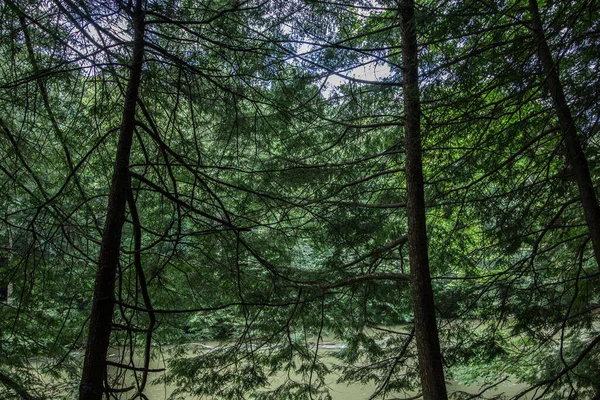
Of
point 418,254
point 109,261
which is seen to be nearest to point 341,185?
point 418,254

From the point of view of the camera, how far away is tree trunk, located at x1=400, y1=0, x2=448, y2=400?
11.3 feet

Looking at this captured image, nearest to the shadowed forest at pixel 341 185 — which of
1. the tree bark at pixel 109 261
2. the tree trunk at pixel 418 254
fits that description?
the tree trunk at pixel 418 254

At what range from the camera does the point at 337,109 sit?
4.25 meters

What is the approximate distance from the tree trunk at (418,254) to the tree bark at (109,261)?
2214mm

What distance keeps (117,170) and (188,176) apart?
2.05 meters

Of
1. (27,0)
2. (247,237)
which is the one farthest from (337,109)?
(27,0)

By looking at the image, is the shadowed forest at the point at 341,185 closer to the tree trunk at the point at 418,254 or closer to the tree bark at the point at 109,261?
the tree trunk at the point at 418,254

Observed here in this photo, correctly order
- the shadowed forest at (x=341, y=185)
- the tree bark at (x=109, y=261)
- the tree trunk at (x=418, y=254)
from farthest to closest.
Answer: the tree trunk at (x=418, y=254) < the shadowed forest at (x=341, y=185) < the tree bark at (x=109, y=261)

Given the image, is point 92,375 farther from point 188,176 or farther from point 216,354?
point 216,354

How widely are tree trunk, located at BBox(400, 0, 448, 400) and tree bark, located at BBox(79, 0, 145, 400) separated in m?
2.21

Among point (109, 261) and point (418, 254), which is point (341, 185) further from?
point (109, 261)

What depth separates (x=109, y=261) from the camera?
1751mm

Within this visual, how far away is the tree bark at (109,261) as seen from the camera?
164cm

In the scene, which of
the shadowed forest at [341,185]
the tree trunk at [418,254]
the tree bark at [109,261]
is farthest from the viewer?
the tree trunk at [418,254]
